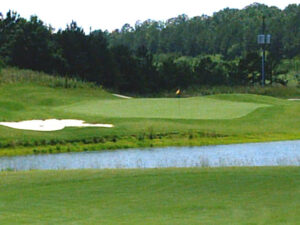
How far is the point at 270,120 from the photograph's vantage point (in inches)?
1339

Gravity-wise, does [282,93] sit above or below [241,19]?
below

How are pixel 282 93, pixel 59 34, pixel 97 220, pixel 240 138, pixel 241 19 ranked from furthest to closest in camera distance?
pixel 241 19
pixel 59 34
pixel 282 93
pixel 240 138
pixel 97 220

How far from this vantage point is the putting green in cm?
3453

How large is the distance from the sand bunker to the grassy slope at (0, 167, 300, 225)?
539 inches

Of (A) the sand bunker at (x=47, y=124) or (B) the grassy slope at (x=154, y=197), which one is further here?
(A) the sand bunker at (x=47, y=124)

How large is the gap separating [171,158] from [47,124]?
8714 mm

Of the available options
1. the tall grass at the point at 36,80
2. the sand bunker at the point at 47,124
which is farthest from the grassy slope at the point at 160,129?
the tall grass at the point at 36,80

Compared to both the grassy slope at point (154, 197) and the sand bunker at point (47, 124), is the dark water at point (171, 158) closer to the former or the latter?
the sand bunker at point (47, 124)

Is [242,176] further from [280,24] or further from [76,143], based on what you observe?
[280,24]

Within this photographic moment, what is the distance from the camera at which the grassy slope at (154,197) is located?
424 inches

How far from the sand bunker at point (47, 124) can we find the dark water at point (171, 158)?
13.8 ft

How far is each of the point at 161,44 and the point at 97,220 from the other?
513 ft

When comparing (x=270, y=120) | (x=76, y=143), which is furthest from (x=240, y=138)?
(x=76, y=143)

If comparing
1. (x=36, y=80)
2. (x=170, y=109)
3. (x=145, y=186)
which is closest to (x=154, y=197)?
(x=145, y=186)
